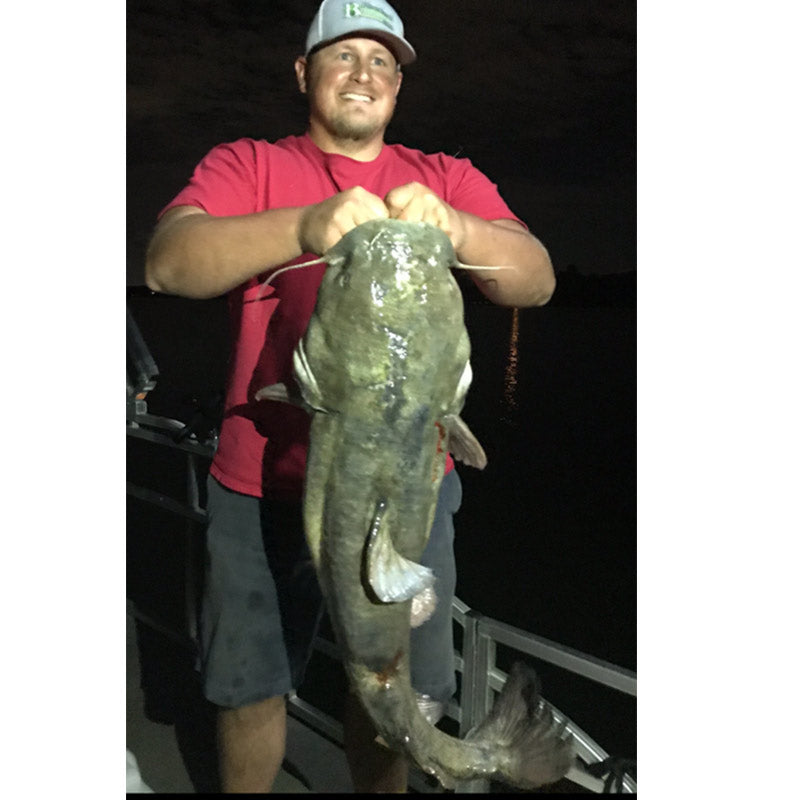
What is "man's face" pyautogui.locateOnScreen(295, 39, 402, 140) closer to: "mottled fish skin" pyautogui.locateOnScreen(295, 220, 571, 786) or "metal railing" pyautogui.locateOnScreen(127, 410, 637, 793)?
"mottled fish skin" pyautogui.locateOnScreen(295, 220, 571, 786)

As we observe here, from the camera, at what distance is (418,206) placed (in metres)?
1.03

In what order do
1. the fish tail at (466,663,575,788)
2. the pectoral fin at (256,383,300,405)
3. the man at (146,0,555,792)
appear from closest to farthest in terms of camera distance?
the pectoral fin at (256,383,300,405)
the man at (146,0,555,792)
the fish tail at (466,663,575,788)

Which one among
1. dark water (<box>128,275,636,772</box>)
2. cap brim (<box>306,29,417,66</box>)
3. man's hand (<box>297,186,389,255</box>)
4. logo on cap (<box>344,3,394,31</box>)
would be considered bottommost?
dark water (<box>128,275,636,772</box>)

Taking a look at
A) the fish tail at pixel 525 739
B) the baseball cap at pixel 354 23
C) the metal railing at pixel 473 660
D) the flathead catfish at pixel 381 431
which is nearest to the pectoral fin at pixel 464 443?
the flathead catfish at pixel 381 431

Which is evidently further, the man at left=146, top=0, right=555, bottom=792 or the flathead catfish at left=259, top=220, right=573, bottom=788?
the man at left=146, top=0, right=555, bottom=792

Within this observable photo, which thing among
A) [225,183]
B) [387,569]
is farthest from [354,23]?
[387,569]

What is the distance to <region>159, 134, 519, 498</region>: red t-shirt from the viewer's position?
138 cm

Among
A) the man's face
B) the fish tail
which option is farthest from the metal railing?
the man's face

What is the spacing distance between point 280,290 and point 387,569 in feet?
2.01

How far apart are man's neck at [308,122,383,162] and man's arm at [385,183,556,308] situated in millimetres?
291

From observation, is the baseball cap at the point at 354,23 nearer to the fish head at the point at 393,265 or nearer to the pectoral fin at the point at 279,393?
the fish head at the point at 393,265

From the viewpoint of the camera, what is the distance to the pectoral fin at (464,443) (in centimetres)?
110

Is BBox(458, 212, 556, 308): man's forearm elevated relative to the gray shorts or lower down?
elevated
